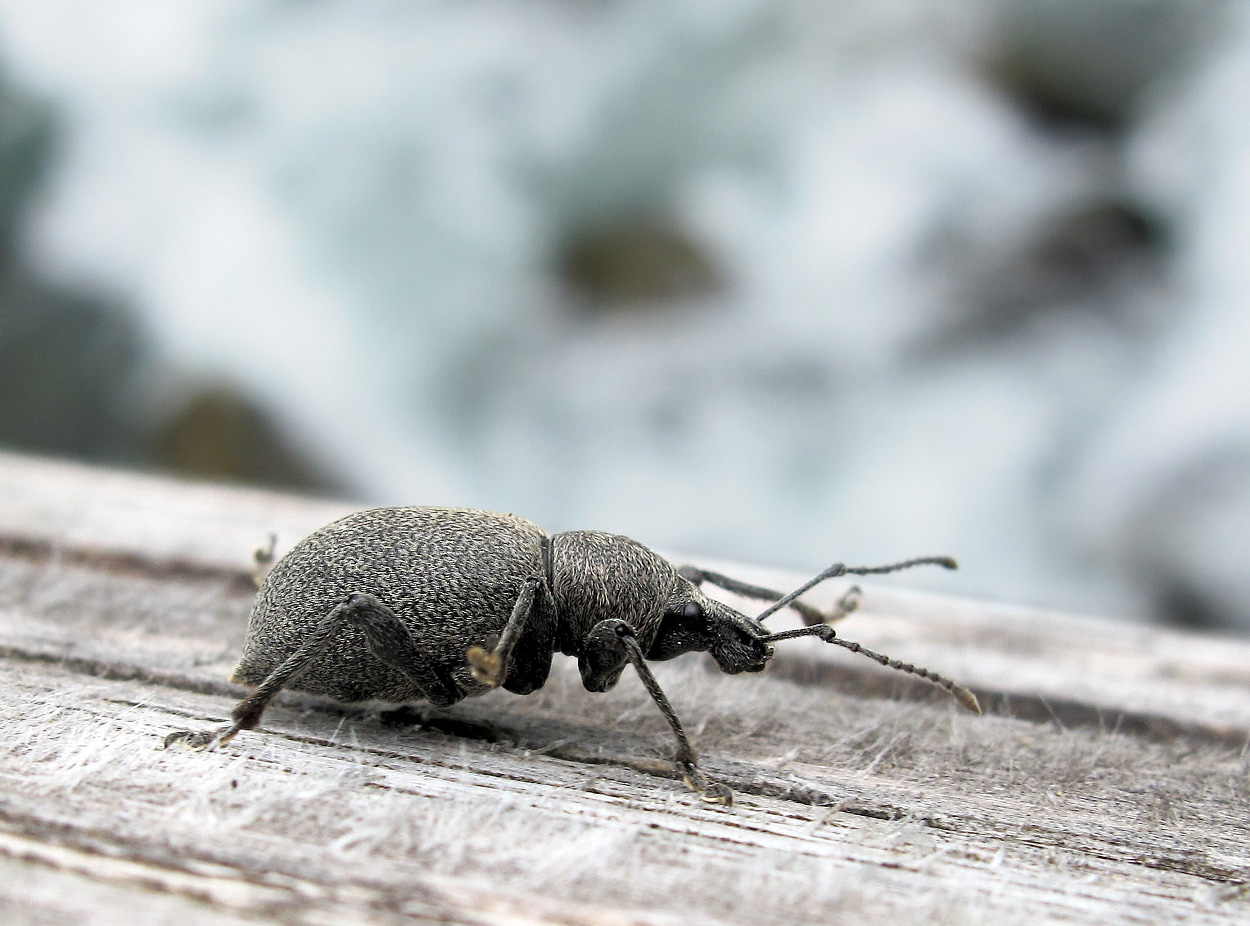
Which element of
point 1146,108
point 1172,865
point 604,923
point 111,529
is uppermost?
point 1146,108

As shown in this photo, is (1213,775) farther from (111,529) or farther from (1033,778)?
(111,529)

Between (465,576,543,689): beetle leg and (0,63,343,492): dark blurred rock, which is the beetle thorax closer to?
(465,576,543,689): beetle leg

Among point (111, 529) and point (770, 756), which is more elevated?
point (111, 529)

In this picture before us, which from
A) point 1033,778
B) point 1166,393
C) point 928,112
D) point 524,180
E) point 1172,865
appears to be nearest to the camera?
point 1172,865

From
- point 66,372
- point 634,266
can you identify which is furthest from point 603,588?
point 66,372

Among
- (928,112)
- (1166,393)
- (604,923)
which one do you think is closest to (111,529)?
(604,923)

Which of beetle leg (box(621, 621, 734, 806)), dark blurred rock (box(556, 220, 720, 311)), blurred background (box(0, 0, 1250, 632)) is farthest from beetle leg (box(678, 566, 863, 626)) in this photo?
dark blurred rock (box(556, 220, 720, 311))

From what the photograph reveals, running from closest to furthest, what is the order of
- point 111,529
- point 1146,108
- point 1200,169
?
point 111,529 < point 1200,169 < point 1146,108

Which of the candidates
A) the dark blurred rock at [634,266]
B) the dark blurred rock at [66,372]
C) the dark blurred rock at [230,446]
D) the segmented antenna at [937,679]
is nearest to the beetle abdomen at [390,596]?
the segmented antenna at [937,679]
